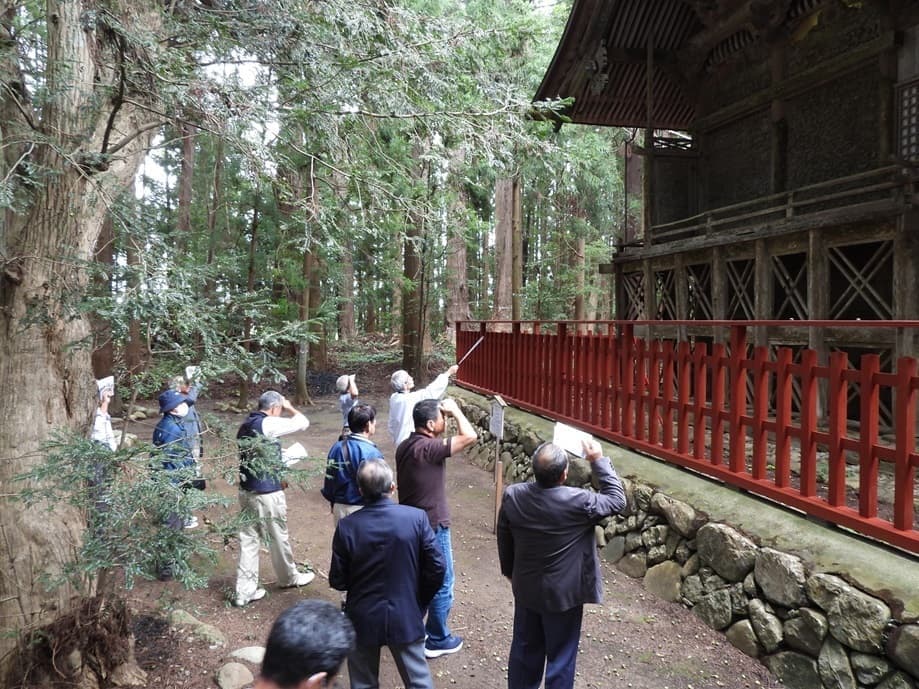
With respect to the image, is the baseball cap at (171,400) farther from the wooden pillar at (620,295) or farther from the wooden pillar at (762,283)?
the wooden pillar at (620,295)

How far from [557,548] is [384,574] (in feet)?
2.90

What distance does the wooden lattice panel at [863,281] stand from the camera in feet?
24.6

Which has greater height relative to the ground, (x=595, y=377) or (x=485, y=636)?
(x=595, y=377)

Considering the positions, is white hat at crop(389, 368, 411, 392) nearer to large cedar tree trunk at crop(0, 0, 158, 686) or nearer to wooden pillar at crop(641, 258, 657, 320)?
large cedar tree trunk at crop(0, 0, 158, 686)

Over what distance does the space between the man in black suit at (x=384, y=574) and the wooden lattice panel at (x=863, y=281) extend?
6.96m

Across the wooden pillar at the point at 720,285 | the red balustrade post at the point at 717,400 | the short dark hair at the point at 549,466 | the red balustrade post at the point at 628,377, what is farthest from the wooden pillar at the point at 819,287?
the short dark hair at the point at 549,466

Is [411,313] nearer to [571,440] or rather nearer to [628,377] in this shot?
[628,377]

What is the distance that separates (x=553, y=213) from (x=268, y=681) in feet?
80.6

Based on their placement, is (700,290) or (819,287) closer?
(819,287)

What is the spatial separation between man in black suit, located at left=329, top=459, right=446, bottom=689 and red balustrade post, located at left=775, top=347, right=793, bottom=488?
101 inches

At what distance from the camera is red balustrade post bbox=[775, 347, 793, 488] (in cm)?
405

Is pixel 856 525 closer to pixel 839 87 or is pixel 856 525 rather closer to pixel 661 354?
pixel 661 354

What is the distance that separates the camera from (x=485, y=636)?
449cm

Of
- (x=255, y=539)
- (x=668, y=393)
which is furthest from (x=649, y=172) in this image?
(x=255, y=539)
